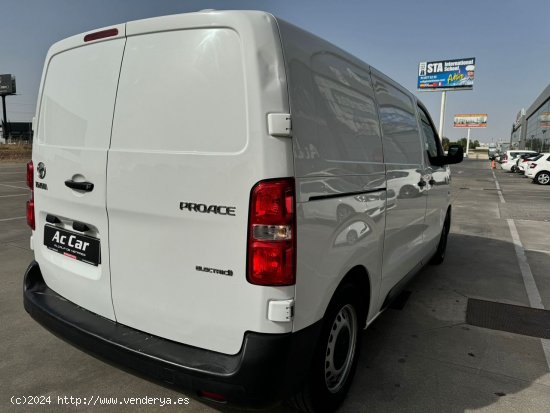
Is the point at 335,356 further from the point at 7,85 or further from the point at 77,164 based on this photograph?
the point at 7,85

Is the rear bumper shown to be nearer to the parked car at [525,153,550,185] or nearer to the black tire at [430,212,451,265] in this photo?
the black tire at [430,212,451,265]

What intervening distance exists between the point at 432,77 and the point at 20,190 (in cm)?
4500

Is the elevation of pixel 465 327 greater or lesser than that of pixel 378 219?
lesser

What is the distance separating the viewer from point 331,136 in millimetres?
2291

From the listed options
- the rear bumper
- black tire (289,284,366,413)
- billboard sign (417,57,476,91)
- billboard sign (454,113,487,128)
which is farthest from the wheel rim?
billboard sign (454,113,487,128)

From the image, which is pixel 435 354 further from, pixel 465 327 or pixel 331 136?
pixel 331 136

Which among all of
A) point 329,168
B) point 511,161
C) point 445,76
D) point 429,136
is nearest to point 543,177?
point 511,161

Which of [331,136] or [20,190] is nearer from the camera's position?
[331,136]

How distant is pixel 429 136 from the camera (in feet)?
15.9

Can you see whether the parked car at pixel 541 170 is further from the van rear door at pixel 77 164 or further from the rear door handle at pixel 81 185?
the rear door handle at pixel 81 185

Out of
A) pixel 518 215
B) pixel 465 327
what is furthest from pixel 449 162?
pixel 518 215

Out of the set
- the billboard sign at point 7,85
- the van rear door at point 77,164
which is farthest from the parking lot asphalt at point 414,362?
the billboard sign at point 7,85

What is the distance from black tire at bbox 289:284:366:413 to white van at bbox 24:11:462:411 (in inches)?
0.5

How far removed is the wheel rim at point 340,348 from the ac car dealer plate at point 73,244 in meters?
1.45
